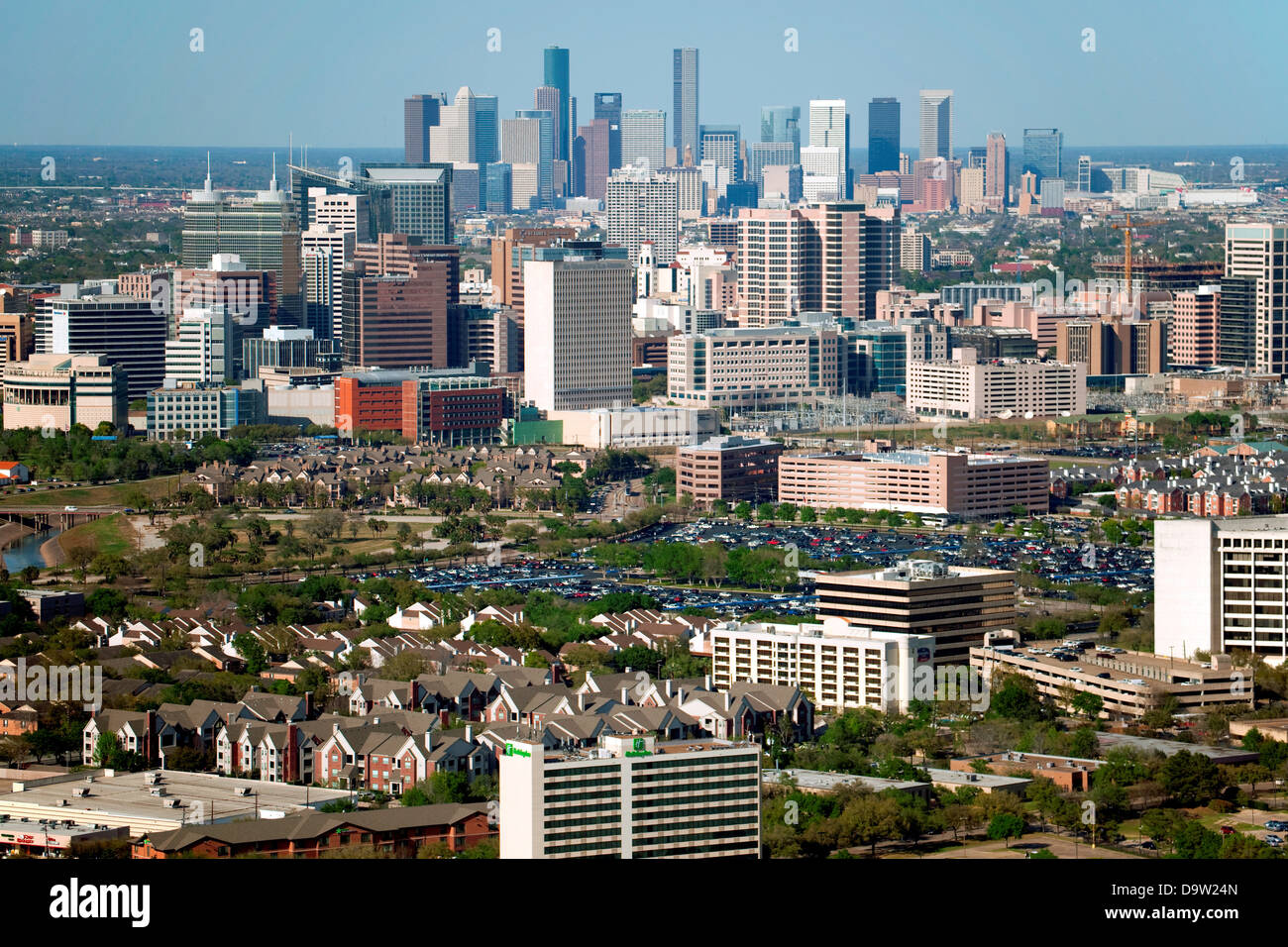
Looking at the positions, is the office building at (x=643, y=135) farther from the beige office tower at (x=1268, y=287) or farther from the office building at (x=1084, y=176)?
the beige office tower at (x=1268, y=287)

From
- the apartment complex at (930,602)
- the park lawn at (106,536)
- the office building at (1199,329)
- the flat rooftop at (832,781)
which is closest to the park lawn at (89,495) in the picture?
the park lawn at (106,536)

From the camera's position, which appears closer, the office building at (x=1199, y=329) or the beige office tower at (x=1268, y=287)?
the beige office tower at (x=1268, y=287)

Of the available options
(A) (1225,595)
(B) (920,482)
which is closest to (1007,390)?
(B) (920,482)

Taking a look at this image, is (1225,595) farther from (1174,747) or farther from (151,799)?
(151,799)

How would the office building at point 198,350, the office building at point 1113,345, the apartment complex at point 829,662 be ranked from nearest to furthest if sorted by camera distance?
1. the apartment complex at point 829,662
2. the office building at point 198,350
3. the office building at point 1113,345

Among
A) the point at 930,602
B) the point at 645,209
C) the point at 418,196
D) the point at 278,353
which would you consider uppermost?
the point at 645,209

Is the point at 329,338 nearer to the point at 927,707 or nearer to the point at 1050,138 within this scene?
the point at 927,707

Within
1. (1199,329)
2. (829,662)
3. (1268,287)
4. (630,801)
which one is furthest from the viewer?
(1199,329)
